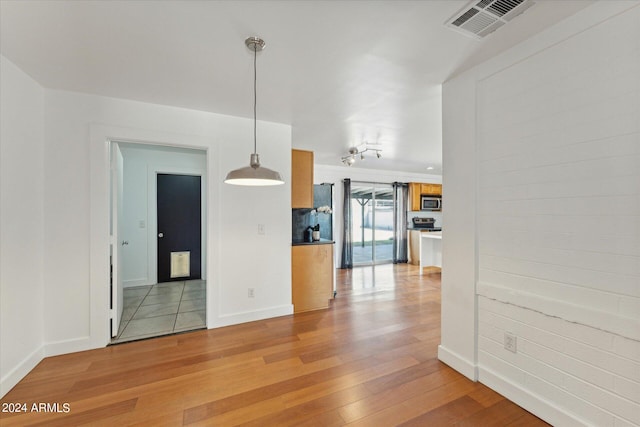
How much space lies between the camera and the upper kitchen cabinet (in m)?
3.80

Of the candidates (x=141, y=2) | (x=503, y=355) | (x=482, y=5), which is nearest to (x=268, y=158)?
(x=141, y=2)

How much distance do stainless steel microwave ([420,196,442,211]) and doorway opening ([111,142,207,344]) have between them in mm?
5854

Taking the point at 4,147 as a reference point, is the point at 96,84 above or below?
above

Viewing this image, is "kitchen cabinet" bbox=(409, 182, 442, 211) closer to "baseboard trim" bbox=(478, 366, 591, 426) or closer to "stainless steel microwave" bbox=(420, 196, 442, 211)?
"stainless steel microwave" bbox=(420, 196, 442, 211)

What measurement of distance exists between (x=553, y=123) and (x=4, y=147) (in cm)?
399

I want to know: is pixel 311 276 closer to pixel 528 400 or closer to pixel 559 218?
pixel 528 400

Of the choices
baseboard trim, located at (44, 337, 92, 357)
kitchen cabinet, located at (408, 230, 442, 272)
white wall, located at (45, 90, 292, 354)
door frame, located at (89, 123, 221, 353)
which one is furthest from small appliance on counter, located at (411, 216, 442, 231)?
baseboard trim, located at (44, 337, 92, 357)

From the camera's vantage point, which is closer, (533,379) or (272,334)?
(533,379)

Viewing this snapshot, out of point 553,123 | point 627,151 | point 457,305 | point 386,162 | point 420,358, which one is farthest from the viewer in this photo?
point 386,162

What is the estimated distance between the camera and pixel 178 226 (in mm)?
5148

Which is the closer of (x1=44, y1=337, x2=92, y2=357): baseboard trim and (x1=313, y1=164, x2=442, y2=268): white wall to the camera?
(x1=44, y1=337, x2=92, y2=357): baseboard trim

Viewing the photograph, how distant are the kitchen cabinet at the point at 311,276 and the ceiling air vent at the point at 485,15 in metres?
2.90

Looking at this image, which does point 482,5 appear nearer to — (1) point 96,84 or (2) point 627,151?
(2) point 627,151

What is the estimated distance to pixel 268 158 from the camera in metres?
3.42
